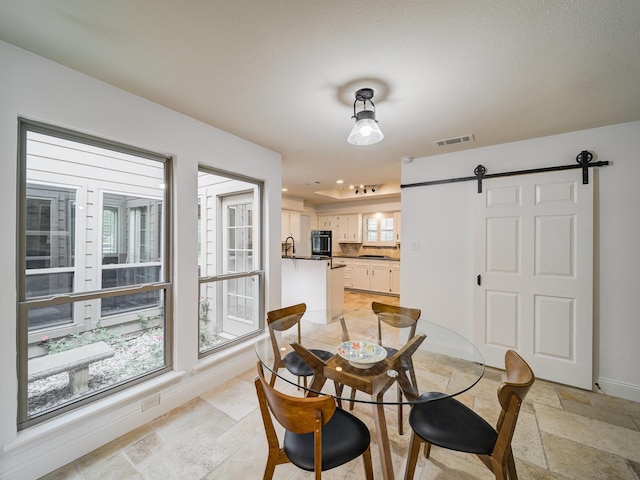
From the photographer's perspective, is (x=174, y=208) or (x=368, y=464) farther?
(x=174, y=208)

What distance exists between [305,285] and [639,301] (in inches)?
156

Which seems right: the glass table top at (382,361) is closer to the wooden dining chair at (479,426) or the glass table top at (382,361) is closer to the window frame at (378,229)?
the wooden dining chair at (479,426)

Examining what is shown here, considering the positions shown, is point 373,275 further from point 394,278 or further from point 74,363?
point 74,363

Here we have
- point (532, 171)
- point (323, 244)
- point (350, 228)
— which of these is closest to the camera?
point (532, 171)

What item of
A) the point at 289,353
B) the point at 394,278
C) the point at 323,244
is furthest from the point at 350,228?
the point at 289,353

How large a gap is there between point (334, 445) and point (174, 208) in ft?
6.83

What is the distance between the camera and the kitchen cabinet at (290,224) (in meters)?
6.14

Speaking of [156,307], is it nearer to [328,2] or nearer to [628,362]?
[328,2]

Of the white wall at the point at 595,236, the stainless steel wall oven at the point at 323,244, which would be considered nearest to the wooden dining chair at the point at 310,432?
the white wall at the point at 595,236

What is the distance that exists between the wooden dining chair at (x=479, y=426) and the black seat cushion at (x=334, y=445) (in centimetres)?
33

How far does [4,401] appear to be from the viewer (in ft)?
4.74

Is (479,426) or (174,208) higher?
(174,208)

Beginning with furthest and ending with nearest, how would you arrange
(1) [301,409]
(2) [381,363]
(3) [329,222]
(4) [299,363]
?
(3) [329,222] < (4) [299,363] < (2) [381,363] < (1) [301,409]

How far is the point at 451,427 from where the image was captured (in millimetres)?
1350
